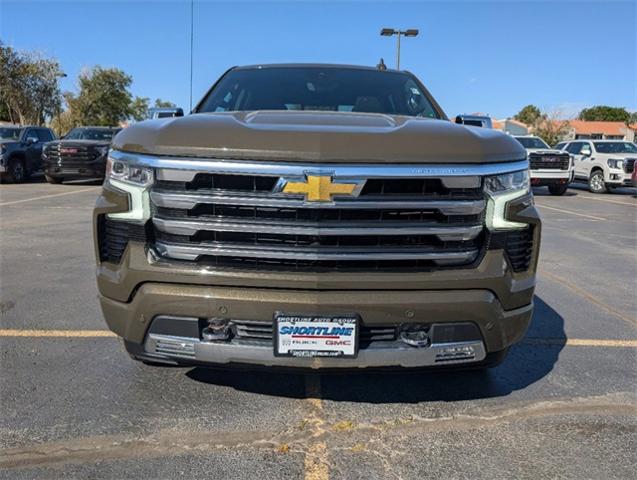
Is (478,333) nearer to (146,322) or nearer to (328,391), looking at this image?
(328,391)

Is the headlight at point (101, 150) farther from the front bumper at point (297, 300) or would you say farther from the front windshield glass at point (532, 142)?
the front bumper at point (297, 300)

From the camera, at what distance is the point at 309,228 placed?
2.52 metres

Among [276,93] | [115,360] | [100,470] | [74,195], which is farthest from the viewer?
[74,195]

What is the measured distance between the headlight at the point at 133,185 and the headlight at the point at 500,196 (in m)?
1.59

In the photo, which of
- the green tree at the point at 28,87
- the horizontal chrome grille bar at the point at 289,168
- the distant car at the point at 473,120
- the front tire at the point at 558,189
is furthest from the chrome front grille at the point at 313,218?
the green tree at the point at 28,87

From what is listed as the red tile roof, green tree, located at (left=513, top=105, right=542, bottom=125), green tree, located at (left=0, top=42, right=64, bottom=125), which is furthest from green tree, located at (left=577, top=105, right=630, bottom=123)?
green tree, located at (left=0, top=42, right=64, bottom=125)

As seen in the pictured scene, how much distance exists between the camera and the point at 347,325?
2527 mm

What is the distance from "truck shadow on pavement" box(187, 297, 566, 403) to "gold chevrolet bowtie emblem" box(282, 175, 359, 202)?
3.81ft

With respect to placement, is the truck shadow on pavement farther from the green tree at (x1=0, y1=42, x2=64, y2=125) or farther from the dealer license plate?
the green tree at (x1=0, y1=42, x2=64, y2=125)

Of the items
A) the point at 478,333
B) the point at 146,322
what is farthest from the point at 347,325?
the point at 146,322

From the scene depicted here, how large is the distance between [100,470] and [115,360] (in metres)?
1.28

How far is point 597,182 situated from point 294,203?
20.9 m

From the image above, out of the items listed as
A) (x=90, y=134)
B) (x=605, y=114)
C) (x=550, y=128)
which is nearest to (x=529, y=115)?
(x=550, y=128)

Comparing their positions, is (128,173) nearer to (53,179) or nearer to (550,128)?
(53,179)
